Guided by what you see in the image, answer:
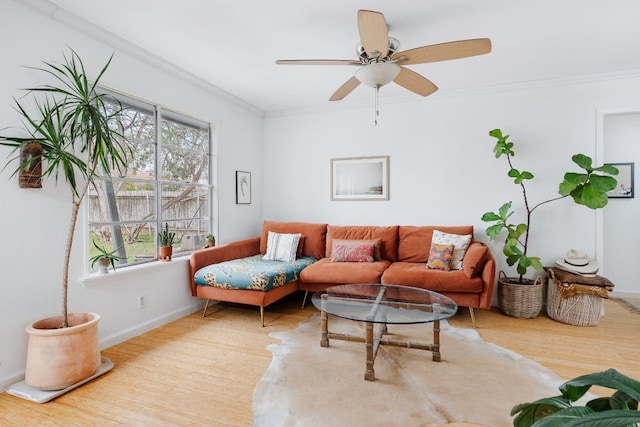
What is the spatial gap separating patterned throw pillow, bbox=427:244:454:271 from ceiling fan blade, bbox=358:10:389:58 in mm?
2124

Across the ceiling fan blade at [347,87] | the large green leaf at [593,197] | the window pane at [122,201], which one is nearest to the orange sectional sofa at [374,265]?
the window pane at [122,201]

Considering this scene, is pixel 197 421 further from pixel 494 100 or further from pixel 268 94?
pixel 494 100

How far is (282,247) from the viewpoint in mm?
4117

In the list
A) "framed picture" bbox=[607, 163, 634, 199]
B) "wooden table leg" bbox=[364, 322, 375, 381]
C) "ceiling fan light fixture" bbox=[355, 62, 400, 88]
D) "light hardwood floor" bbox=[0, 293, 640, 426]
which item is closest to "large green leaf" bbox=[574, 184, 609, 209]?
"light hardwood floor" bbox=[0, 293, 640, 426]

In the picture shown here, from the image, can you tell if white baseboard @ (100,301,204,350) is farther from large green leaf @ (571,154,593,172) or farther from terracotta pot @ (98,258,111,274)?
large green leaf @ (571,154,593,172)

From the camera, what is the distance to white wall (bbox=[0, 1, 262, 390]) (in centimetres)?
216

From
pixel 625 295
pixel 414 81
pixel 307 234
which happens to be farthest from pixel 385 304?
pixel 625 295

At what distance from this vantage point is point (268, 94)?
13.9ft

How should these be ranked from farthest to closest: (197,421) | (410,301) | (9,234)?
(410,301), (9,234), (197,421)

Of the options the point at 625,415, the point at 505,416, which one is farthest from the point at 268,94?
the point at 625,415

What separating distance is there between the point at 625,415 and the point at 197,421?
6.13 ft

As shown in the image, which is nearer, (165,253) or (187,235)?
(165,253)

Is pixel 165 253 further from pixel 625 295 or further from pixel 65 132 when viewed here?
pixel 625 295

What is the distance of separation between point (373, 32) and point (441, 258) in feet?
7.78
